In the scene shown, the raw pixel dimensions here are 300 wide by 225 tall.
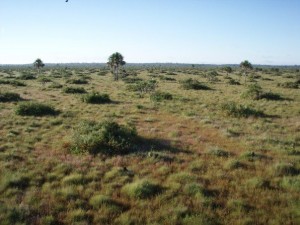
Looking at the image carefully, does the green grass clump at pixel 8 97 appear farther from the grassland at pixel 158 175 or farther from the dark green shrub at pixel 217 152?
the dark green shrub at pixel 217 152

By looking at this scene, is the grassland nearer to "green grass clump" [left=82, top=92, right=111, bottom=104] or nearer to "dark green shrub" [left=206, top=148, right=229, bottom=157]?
"dark green shrub" [left=206, top=148, right=229, bottom=157]

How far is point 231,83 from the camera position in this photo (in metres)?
55.9

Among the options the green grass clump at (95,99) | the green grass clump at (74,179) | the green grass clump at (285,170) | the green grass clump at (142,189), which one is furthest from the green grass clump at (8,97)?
the green grass clump at (285,170)

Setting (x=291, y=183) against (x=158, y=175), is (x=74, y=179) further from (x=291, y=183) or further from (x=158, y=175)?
(x=291, y=183)

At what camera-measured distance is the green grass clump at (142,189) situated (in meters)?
9.65

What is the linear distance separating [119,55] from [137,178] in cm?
5726

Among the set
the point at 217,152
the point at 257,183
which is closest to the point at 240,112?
the point at 217,152

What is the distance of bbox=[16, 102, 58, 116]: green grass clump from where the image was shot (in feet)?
77.2

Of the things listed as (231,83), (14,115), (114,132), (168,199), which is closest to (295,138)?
(114,132)

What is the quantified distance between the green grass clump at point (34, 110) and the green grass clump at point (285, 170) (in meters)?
16.6

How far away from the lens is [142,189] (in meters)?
9.84

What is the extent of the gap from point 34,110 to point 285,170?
17736 millimetres

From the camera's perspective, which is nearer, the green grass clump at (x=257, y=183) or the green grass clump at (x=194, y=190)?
Result: the green grass clump at (x=194, y=190)

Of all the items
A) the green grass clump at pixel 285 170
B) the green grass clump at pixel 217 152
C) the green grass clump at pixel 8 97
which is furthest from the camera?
the green grass clump at pixel 8 97
